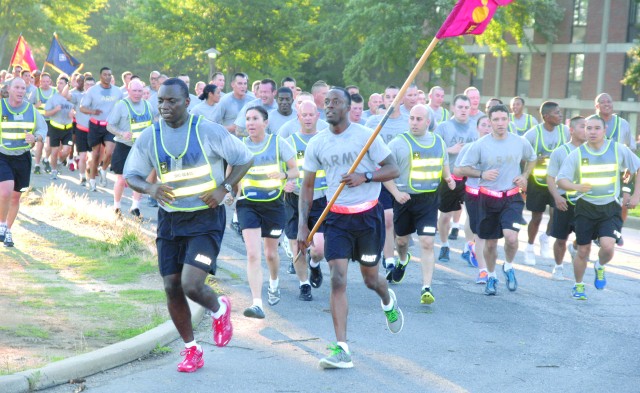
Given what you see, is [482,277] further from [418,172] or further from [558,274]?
[418,172]

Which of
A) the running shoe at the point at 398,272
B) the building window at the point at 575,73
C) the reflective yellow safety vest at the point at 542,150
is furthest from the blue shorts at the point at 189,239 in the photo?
the building window at the point at 575,73

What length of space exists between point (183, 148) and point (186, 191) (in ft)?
0.96

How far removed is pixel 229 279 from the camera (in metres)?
10.9

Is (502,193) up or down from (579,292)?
up

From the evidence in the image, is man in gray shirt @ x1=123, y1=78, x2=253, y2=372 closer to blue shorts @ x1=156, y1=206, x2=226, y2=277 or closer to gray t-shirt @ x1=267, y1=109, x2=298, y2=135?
blue shorts @ x1=156, y1=206, x2=226, y2=277

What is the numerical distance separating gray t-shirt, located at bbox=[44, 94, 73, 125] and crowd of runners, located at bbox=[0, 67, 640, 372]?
3.58 m

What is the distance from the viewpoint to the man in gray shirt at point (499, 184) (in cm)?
1091

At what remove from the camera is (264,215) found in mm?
9758

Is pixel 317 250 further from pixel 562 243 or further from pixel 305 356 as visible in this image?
pixel 562 243

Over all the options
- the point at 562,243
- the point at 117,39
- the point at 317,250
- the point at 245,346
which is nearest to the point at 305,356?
the point at 245,346

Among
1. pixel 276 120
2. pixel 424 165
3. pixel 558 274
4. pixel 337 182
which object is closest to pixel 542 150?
pixel 558 274

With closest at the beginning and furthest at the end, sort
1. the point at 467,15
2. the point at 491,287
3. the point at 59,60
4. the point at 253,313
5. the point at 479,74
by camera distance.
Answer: the point at 467,15 → the point at 253,313 → the point at 491,287 → the point at 59,60 → the point at 479,74

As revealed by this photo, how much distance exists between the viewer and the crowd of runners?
7250 mm

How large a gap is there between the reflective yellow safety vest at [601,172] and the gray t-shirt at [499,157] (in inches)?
27.3
